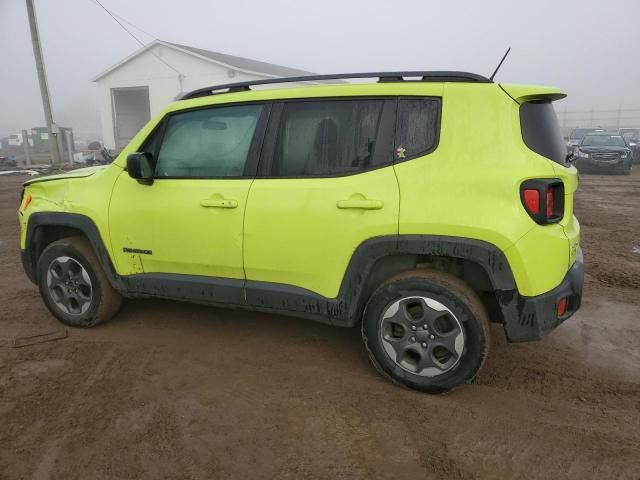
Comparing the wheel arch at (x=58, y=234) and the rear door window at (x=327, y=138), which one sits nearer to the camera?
the rear door window at (x=327, y=138)

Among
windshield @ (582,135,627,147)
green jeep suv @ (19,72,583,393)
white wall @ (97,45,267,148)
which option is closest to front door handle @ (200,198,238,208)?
green jeep suv @ (19,72,583,393)

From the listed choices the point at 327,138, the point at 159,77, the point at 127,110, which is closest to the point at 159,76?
the point at 159,77

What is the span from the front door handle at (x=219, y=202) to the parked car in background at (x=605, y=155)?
1705 cm

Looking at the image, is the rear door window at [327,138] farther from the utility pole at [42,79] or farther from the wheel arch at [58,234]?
the utility pole at [42,79]

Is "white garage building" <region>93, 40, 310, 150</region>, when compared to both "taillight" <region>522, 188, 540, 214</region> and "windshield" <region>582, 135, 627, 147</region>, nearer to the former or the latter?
"windshield" <region>582, 135, 627, 147</region>

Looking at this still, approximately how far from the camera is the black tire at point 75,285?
364 cm

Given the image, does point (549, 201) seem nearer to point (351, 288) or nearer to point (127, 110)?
point (351, 288)

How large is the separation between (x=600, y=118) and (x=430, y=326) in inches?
2103

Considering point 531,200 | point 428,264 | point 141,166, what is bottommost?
point 428,264

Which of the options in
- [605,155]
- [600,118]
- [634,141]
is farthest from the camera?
[600,118]

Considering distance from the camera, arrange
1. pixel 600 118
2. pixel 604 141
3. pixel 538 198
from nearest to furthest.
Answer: pixel 538 198 < pixel 604 141 < pixel 600 118

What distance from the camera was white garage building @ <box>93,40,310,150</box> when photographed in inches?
1008

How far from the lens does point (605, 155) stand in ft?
56.2

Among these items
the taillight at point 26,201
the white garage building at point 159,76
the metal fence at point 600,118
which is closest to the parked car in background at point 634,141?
the white garage building at point 159,76
